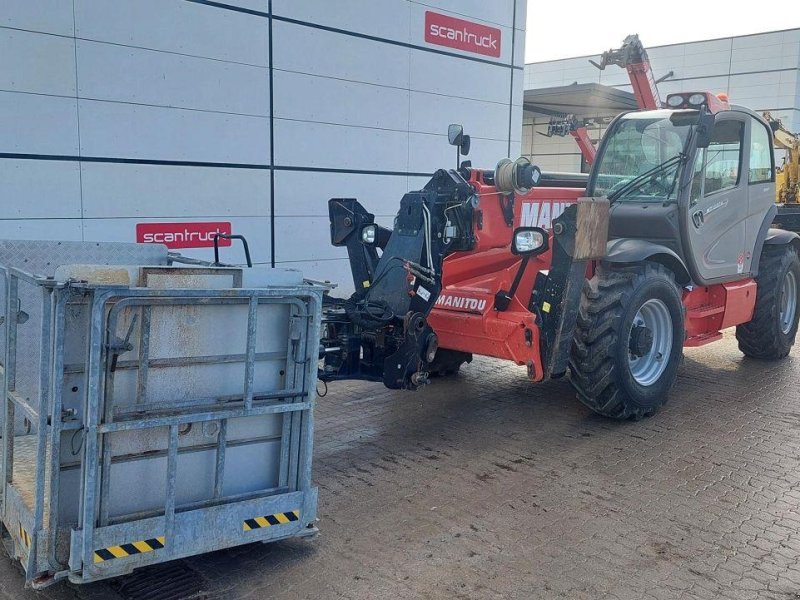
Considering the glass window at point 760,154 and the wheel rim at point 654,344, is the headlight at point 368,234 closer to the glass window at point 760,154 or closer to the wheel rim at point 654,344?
the wheel rim at point 654,344

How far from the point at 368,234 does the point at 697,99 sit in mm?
3161

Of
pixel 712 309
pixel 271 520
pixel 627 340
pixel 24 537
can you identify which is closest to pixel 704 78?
pixel 712 309

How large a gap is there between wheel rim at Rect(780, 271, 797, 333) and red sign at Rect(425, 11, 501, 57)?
18.0 ft

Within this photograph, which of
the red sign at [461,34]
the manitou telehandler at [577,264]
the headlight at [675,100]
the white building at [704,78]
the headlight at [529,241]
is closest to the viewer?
the manitou telehandler at [577,264]

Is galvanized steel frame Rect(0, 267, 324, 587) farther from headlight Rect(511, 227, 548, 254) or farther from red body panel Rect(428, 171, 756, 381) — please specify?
headlight Rect(511, 227, 548, 254)

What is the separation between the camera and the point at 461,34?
10.9 meters

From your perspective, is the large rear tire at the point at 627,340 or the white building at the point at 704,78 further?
the white building at the point at 704,78

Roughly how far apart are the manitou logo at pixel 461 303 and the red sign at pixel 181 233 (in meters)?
3.26

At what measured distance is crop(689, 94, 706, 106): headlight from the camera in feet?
21.4

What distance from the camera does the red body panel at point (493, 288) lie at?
5555 mm

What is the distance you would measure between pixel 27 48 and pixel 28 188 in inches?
49.2

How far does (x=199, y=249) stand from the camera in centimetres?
817

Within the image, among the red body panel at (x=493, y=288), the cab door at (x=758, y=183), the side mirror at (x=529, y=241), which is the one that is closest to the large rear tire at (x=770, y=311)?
the cab door at (x=758, y=183)

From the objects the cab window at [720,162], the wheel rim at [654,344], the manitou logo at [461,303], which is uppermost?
the cab window at [720,162]
